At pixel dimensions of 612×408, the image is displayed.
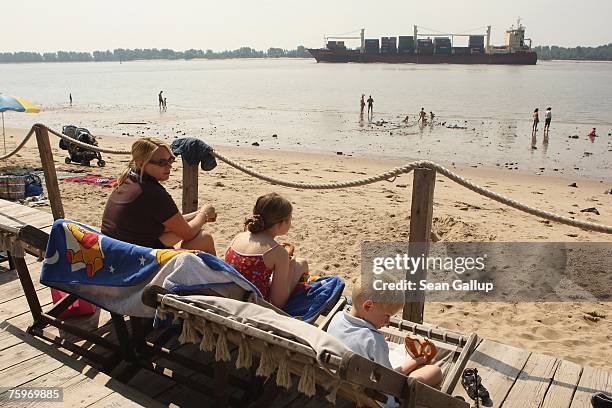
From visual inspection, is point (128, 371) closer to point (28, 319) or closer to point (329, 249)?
point (28, 319)

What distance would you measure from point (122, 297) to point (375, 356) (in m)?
1.31

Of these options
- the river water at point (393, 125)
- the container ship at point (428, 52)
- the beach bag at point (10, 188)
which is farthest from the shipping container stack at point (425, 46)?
the beach bag at point (10, 188)

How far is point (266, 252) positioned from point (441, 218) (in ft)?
17.6

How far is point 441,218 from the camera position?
761cm

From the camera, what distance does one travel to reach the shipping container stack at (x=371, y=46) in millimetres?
112000

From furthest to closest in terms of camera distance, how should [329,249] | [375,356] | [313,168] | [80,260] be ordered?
[313,168] → [329,249] → [80,260] → [375,356]

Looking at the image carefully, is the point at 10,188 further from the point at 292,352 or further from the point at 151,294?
the point at 292,352

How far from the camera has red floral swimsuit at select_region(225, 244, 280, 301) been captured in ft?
8.94

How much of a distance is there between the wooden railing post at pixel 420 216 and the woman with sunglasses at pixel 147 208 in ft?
4.50

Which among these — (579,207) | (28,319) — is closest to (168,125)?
(579,207)

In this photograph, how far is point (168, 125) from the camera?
90.8 feet

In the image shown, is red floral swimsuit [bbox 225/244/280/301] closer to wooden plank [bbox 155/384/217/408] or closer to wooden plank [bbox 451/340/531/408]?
wooden plank [bbox 155/384/217/408]

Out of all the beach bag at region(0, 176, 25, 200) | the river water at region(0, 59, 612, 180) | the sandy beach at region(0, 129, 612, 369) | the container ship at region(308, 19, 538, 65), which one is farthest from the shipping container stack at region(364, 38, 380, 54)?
the beach bag at region(0, 176, 25, 200)

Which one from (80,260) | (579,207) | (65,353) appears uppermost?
(80,260)
